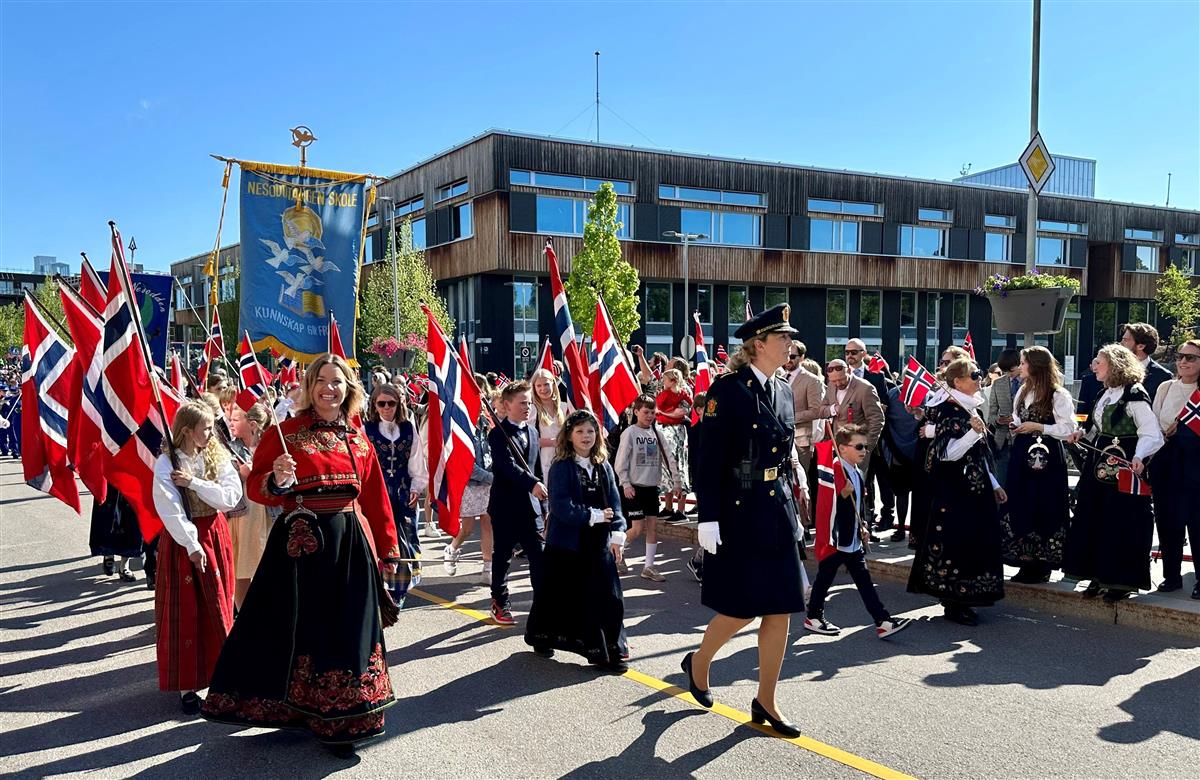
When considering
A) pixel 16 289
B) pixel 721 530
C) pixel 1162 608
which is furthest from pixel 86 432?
pixel 16 289

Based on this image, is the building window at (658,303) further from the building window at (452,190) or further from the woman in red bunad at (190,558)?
the woman in red bunad at (190,558)

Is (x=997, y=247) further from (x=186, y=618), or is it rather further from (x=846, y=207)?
(x=186, y=618)

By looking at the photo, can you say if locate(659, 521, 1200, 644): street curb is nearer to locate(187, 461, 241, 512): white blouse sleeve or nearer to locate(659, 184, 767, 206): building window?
locate(187, 461, 241, 512): white blouse sleeve

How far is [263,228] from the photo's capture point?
12.8m

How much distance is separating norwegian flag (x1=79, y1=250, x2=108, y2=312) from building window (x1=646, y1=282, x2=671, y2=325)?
35.6 m

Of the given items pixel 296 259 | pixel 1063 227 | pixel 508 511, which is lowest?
pixel 508 511

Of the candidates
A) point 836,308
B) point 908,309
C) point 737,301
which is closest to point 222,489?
point 737,301

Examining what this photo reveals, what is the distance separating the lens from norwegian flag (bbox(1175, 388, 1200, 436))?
21.3 ft

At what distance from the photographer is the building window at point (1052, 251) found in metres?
49.5

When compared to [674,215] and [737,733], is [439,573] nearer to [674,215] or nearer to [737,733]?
[737,733]

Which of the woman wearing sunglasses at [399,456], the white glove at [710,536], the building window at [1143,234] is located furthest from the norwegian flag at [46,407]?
the building window at [1143,234]

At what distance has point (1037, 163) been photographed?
41.2ft

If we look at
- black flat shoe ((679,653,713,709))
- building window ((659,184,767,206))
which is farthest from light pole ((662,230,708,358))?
black flat shoe ((679,653,713,709))

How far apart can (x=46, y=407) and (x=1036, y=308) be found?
11226mm
